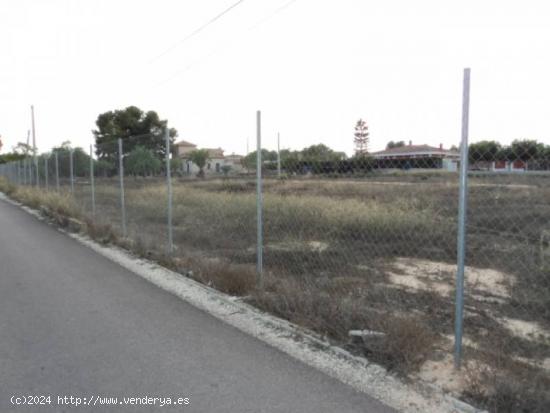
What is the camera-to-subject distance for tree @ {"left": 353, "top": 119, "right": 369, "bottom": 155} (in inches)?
177

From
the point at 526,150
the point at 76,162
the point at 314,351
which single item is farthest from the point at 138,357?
the point at 76,162

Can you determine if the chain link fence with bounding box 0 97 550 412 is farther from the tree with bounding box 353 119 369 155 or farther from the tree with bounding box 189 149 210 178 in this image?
the tree with bounding box 189 149 210 178

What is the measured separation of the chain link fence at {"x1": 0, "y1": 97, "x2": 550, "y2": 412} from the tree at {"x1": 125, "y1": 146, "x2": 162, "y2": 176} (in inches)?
1.3

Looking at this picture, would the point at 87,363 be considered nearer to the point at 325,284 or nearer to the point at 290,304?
the point at 290,304

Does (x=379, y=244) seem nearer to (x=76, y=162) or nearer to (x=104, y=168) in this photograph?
(x=104, y=168)

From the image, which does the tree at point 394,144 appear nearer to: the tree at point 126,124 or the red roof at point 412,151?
the red roof at point 412,151

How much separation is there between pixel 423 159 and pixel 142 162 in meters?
8.38

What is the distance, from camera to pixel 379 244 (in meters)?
9.30

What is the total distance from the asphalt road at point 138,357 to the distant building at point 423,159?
1815 millimetres

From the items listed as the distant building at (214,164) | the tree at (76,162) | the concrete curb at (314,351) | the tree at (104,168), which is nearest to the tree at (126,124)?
the distant building at (214,164)

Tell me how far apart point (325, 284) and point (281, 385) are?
292 cm

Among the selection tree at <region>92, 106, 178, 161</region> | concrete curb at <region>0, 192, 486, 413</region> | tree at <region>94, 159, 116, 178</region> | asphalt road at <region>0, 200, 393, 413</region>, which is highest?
tree at <region>92, 106, 178, 161</region>

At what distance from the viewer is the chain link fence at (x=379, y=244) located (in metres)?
3.55

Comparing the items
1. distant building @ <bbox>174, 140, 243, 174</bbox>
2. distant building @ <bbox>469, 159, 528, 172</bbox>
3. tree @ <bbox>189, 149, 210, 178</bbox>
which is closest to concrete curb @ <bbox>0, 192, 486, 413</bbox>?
distant building @ <bbox>469, 159, 528, 172</bbox>
